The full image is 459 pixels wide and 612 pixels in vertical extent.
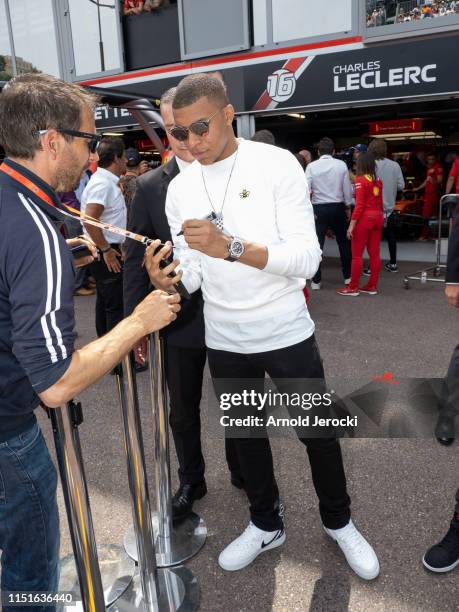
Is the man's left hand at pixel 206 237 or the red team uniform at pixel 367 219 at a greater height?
the man's left hand at pixel 206 237

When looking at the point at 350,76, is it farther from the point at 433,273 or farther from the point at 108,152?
the point at 108,152

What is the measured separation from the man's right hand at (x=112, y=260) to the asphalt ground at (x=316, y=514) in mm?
993

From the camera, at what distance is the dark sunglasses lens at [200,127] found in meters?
1.98

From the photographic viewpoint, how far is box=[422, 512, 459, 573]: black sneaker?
2244mm

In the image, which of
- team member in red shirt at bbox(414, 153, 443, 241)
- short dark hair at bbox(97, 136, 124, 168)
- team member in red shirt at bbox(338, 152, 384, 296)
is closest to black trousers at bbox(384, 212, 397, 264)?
team member in red shirt at bbox(338, 152, 384, 296)

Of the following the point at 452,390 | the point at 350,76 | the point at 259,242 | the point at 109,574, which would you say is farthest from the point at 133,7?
the point at 109,574

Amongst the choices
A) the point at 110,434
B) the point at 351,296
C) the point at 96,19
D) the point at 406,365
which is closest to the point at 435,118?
the point at 96,19

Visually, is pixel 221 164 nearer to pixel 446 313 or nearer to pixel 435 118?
pixel 446 313

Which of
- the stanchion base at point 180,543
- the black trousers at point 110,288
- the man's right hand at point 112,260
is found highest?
the man's right hand at point 112,260

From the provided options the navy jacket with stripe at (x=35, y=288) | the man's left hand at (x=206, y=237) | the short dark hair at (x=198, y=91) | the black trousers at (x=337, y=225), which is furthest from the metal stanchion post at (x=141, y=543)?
the black trousers at (x=337, y=225)

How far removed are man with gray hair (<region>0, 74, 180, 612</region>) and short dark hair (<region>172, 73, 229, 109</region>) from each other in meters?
0.46

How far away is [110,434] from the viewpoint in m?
3.66

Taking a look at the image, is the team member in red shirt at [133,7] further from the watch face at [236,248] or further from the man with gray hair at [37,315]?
the watch face at [236,248]

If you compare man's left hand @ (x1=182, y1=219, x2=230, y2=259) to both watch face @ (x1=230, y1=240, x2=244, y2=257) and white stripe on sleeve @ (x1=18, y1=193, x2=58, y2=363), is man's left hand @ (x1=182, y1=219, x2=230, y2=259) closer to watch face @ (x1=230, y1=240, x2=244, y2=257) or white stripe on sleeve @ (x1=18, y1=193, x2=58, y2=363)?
watch face @ (x1=230, y1=240, x2=244, y2=257)
